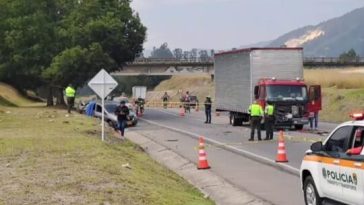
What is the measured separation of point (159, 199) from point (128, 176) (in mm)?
2817

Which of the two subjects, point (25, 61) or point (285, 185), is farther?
point (25, 61)

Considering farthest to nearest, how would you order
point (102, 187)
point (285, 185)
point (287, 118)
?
1. point (287, 118)
2. point (285, 185)
3. point (102, 187)

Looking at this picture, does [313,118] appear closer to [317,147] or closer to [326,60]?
[317,147]

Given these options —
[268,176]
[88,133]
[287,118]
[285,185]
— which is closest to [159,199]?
[285,185]

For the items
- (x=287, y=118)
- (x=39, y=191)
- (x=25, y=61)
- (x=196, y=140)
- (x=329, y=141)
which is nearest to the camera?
(x=329, y=141)

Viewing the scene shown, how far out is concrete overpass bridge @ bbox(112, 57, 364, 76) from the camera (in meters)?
118

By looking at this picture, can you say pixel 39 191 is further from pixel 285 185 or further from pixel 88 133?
pixel 88 133

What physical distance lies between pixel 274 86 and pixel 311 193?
2474 cm

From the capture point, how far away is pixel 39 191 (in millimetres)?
11961

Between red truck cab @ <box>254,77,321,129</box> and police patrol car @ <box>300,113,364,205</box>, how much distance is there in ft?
79.2

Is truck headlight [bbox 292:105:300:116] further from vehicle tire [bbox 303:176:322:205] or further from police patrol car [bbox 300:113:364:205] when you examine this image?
police patrol car [bbox 300:113:364:205]

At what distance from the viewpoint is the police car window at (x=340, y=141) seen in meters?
10.5

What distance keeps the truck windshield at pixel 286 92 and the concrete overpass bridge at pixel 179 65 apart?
3163 inches

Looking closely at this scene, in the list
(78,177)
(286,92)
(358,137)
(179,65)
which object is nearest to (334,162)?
(358,137)
